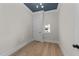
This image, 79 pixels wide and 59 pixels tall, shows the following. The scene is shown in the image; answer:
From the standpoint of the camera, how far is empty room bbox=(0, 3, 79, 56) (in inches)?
69.6

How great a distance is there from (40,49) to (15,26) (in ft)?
1.89

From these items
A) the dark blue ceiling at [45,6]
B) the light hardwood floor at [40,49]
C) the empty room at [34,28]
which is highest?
the dark blue ceiling at [45,6]

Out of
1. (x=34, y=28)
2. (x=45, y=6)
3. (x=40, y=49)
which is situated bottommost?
(x=40, y=49)

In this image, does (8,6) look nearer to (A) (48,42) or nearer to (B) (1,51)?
(B) (1,51)

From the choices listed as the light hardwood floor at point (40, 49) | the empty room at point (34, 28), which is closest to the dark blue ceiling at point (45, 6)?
the empty room at point (34, 28)

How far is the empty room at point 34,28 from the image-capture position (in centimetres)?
177

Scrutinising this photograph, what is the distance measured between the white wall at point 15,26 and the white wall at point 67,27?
54cm

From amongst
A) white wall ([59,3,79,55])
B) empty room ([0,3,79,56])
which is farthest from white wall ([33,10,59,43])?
white wall ([59,3,79,55])

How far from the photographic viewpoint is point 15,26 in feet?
6.14

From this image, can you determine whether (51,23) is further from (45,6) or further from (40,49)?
(40,49)

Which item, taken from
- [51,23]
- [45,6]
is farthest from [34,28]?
[45,6]

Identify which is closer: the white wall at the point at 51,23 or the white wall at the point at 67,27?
the white wall at the point at 67,27

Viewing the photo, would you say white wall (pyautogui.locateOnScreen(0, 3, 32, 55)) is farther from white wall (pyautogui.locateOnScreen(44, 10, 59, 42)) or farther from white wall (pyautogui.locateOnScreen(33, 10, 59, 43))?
white wall (pyautogui.locateOnScreen(44, 10, 59, 42))

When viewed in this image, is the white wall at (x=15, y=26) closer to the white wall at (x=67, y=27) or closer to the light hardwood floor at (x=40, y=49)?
the light hardwood floor at (x=40, y=49)
